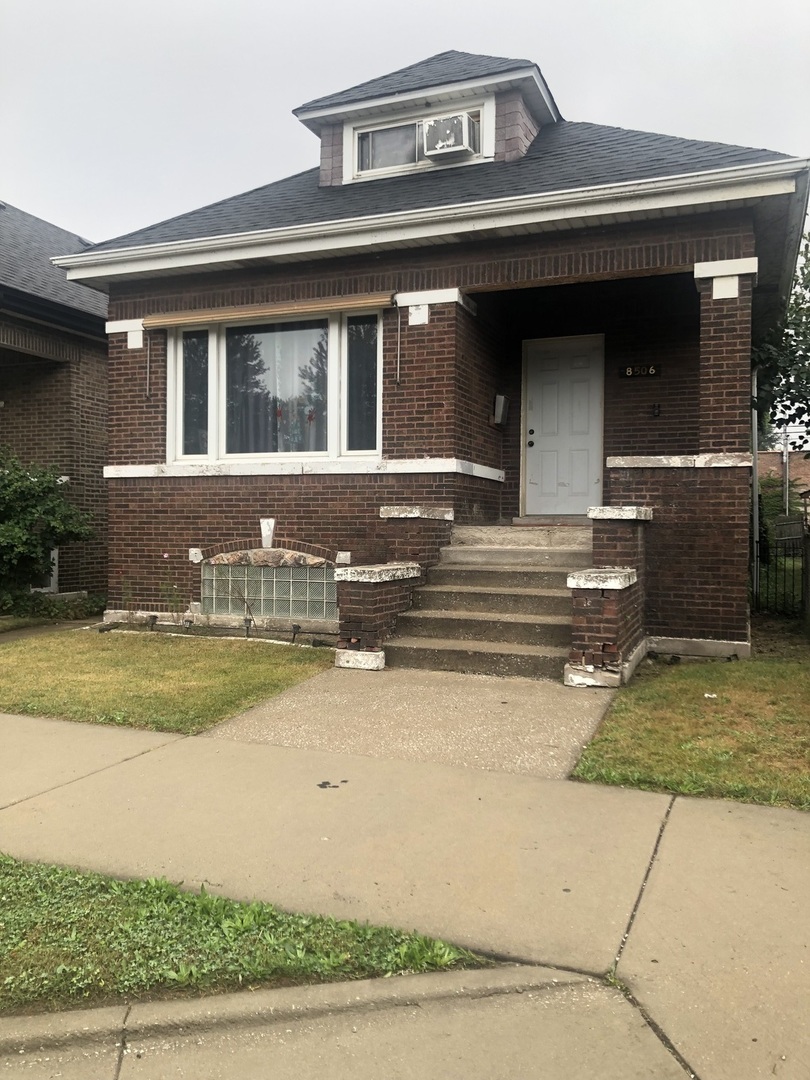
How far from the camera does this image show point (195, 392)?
959cm

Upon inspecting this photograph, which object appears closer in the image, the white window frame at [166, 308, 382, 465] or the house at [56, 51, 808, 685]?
the house at [56, 51, 808, 685]

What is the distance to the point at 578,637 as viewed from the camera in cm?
620

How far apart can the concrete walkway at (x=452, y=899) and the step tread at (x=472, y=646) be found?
7.11ft

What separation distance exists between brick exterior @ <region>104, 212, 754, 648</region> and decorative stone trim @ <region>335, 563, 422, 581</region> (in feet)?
0.92

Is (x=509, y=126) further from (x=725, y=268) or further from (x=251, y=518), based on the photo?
(x=251, y=518)

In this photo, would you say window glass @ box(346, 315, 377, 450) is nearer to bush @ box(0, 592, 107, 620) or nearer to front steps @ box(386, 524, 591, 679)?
front steps @ box(386, 524, 591, 679)

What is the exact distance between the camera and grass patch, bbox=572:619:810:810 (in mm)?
4074

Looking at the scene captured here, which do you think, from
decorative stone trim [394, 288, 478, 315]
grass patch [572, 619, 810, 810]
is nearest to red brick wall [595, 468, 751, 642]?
grass patch [572, 619, 810, 810]

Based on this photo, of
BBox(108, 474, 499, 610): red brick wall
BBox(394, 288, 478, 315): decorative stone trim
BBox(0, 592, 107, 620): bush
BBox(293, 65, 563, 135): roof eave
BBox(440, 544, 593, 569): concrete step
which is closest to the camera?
BBox(440, 544, 593, 569): concrete step

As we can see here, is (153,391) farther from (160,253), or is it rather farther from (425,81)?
(425,81)

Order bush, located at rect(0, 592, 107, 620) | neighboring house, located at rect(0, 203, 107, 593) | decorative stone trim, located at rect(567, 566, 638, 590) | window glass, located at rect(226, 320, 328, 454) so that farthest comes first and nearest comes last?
1. neighboring house, located at rect(0, 203, 107, 593)
2. bush, located at rect(0, 592, 107, 620)
3. window glass, located at rect(226, 320, 328, 454)
4. decorative stone trim, located at rect(567, 566, 638, 590)

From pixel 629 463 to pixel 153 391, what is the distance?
5.59m

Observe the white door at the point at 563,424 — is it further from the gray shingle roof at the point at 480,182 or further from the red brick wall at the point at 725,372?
the red brick wall at the point at 725,372

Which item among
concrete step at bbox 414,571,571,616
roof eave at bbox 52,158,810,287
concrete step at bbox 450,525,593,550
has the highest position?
roof eave at bbox 52,158,810,287
